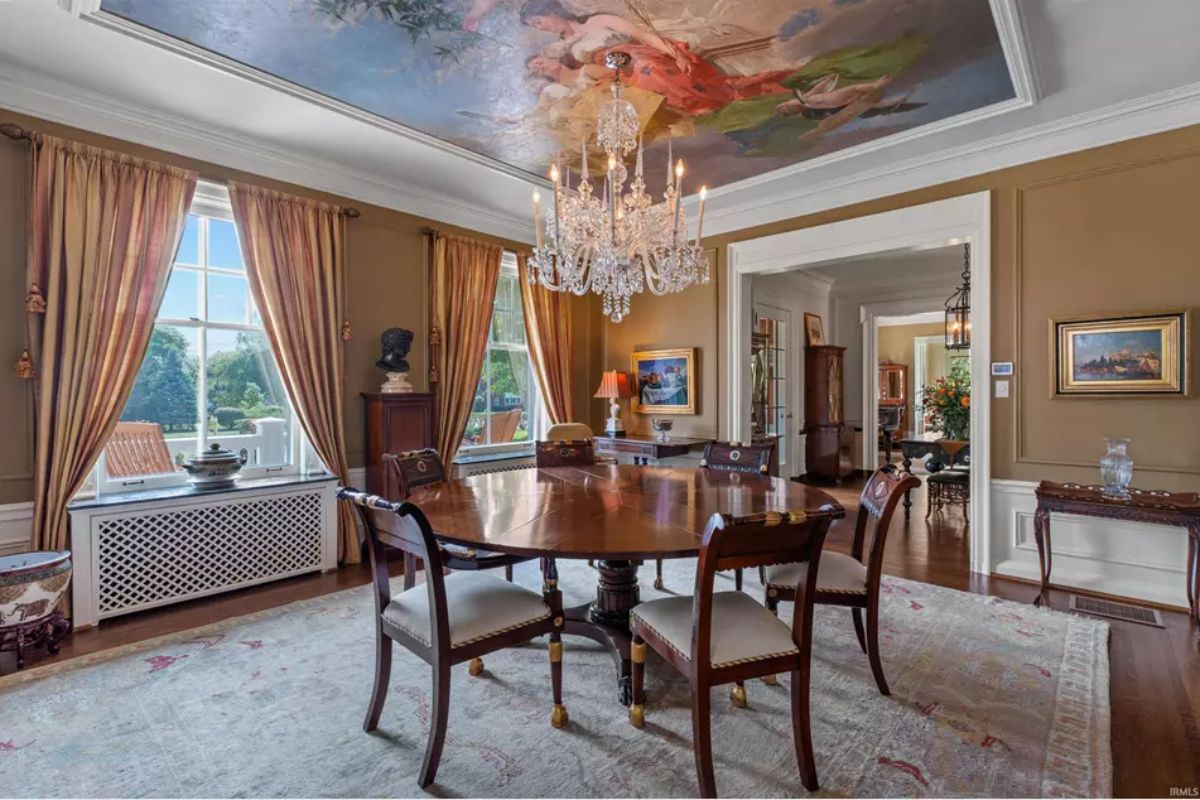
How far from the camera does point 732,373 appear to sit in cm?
529

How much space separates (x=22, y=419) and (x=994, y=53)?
541 cm

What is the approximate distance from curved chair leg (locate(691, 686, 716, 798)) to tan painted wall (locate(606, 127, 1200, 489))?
3.29m

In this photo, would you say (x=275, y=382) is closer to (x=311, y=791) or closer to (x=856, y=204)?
(x=311, y=791)

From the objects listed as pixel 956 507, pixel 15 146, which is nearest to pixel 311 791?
pixel 15 146

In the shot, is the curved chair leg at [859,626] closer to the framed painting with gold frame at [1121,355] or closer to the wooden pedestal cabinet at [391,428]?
the framed painting with gold frame at [1121,355]

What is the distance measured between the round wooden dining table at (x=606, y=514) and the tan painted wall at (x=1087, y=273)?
6.97 feet

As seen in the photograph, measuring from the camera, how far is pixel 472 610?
2.01m

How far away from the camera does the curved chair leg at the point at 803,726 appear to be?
1779 mm

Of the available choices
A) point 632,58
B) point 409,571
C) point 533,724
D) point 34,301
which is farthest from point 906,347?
point 34,301

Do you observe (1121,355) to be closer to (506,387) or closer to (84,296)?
(506,387)

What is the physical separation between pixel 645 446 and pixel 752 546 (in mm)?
3391

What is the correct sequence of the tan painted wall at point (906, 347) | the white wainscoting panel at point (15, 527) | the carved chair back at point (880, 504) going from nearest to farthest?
the carved chair back at point (880, 504), the white wainscoting panel at point (15, 527), the tan painted wall at point (906, 347)

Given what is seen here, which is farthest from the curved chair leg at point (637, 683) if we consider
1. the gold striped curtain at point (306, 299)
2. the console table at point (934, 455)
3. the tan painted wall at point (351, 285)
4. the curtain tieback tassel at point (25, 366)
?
the console table at point (934, 455)

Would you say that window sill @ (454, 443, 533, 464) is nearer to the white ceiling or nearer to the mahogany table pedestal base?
the white ceiling
